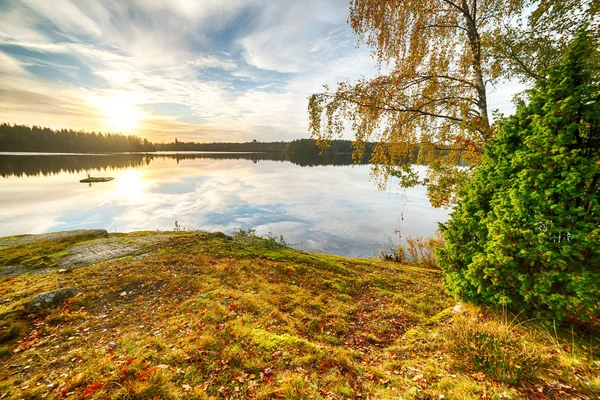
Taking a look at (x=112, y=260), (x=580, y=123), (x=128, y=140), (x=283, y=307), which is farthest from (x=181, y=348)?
(x=128, y=140)

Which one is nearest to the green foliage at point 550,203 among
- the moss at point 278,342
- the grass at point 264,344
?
the grass at point 264,344

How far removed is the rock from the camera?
5193mm

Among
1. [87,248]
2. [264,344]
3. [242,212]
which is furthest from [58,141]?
[264,344]

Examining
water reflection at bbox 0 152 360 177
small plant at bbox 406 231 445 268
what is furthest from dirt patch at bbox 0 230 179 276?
water reflection at bbox 0 152 360 177

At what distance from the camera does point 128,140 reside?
153m

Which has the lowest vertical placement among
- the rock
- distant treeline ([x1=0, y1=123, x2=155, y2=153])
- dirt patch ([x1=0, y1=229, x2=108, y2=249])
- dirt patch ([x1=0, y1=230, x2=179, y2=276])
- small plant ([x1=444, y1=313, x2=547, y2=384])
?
dirt patch ([x1=0, y1=229, x2=108, y2=249])

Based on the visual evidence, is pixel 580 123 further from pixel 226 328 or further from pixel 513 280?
pixel 226 328

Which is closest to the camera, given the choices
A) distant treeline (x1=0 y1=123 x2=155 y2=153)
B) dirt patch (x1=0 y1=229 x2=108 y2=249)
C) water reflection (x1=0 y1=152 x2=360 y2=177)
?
dirt patch (x1=0 y1=229 x2=108 y2=249)

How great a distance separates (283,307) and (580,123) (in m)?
6.78

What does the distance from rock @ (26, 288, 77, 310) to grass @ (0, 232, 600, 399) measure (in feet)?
0.66

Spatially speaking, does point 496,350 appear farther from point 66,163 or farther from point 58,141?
point 58,141

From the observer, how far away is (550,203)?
11.5 feet

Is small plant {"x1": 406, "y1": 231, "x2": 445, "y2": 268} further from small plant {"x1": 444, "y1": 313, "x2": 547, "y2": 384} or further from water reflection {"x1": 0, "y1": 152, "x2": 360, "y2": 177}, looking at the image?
water reflection {"x1": 0, "y1": 152, "x2": 360, "y2": 177}

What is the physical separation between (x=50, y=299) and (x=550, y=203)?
10430 millimetres
